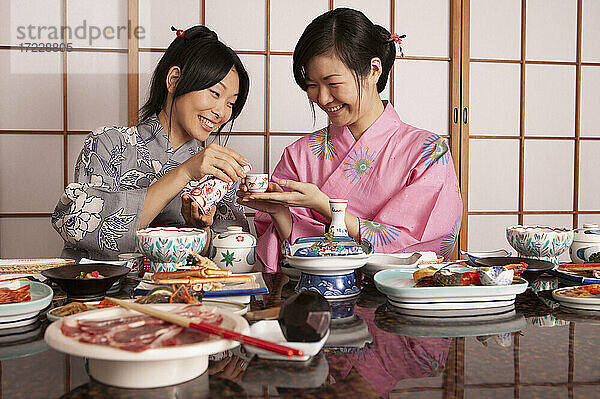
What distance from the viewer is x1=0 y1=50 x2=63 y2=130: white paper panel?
3373 mm

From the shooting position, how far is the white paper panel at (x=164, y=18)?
3439 mm

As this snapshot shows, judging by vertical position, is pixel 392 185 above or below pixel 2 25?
below

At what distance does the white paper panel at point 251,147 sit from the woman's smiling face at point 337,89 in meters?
1.31

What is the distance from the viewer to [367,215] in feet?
7.37

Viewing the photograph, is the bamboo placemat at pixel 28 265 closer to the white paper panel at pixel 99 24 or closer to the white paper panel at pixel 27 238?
the white paper panel at pixel 27 238

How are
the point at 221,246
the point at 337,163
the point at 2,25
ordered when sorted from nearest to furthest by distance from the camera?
1. the point at 221,246
2. the point at 337,163
3. the point at 2,25

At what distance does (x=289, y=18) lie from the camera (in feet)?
11.8

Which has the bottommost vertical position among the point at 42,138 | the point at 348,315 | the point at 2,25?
the point at 348,315

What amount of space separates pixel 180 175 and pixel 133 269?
519 millimetres

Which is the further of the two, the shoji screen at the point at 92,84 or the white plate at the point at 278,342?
the shoji screen at the point at 92,84

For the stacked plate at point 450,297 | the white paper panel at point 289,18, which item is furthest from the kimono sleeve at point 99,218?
the white paper panel at point 289,18

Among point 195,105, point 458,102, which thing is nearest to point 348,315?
point 195,105

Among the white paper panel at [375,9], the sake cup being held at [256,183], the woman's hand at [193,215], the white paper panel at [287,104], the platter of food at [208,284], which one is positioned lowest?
the platter of food at [208,284]

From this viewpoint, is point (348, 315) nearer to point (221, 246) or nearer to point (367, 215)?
point (221, 246)
